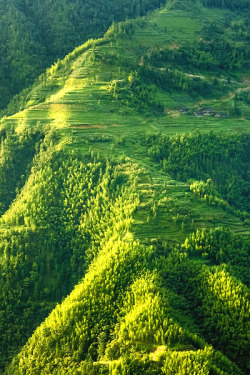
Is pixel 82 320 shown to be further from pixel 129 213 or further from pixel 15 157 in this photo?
pixel 15 157

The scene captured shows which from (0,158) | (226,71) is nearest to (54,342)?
(0,158)

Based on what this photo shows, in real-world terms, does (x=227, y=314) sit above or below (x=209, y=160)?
below

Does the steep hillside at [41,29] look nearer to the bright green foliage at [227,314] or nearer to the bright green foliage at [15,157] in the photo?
the bright green foliage at [15,157]

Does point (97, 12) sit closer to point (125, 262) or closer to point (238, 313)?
point (125, 262)

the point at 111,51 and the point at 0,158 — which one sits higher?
the point at 111,51

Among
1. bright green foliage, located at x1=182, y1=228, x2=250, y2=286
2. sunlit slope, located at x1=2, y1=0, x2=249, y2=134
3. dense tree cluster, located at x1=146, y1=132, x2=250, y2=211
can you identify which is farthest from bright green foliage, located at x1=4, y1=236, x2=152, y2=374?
sunlit slope, located at x1=2, y1=0, x2=249, y2=134

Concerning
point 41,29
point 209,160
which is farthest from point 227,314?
point 41,29
